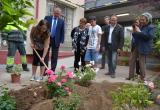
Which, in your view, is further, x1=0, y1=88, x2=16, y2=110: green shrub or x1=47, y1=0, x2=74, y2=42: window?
x1=47, y1=0, x2=74, y2=42: window

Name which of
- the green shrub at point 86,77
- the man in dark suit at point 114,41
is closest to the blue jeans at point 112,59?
the man in dark suit at point 114,41

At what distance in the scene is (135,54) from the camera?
10773 mm

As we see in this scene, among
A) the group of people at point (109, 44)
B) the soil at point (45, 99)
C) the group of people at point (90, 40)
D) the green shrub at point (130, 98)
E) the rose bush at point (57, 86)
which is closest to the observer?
the green shrub at point (130, 98)

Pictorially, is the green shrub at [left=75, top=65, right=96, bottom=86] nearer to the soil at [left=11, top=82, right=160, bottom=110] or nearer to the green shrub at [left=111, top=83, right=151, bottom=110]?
the soil at [left=11, top=82, right=160, bottom=110]

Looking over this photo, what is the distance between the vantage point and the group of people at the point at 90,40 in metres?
9.58

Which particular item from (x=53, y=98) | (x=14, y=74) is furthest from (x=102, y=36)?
(x=53, y=98)

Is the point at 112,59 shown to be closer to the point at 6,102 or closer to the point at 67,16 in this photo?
the point at 6,102

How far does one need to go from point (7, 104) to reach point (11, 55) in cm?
511

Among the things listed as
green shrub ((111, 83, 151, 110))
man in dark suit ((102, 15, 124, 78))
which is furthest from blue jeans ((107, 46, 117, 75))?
green shrub ((111, 83, 151, 110))

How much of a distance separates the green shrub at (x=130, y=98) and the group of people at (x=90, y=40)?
394cm

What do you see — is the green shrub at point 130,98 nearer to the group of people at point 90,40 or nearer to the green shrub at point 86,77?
the green shrub at point 86,77

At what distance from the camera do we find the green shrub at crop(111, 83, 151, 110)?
5.35m

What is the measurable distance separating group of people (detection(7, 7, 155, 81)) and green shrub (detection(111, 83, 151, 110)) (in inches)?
155

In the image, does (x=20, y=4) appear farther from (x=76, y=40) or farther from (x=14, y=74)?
(x=76, y=40)
